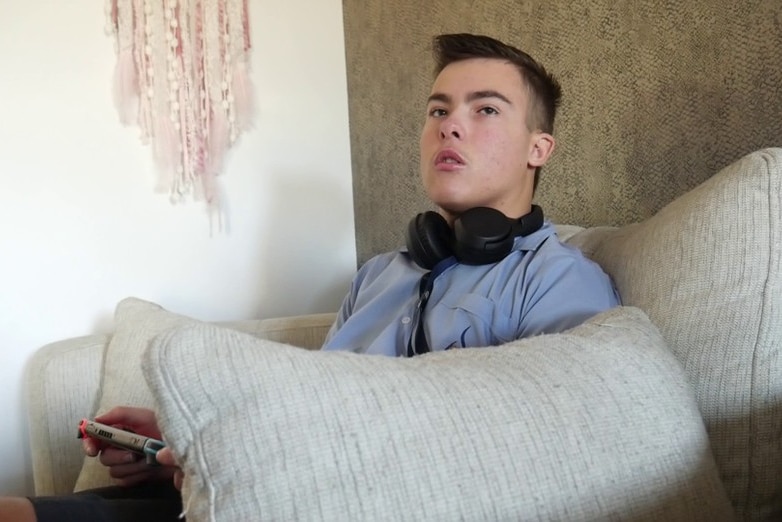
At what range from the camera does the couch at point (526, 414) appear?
49cm

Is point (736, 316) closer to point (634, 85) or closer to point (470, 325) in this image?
point (470, 325)

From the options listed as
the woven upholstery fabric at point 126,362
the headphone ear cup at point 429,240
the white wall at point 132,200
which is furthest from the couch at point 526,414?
the white wall at point 132,200

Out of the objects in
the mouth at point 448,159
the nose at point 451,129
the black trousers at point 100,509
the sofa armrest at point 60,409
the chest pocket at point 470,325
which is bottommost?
the sofa armrest at point 60,409

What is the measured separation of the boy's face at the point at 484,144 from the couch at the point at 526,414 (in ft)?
1.24

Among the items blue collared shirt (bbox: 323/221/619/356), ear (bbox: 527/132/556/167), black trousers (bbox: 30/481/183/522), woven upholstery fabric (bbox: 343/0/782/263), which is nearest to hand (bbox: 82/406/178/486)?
black trousers (bbox: 30/481/183/522)

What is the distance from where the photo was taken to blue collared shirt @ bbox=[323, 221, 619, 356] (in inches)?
35.4

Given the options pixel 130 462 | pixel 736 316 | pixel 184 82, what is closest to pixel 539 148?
pixel 736 316

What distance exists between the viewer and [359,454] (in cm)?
50

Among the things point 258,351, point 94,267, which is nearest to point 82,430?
point 258,351

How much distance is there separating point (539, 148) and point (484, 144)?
122mm

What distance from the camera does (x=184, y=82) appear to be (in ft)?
5.93

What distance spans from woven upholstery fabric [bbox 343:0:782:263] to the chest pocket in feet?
1.54

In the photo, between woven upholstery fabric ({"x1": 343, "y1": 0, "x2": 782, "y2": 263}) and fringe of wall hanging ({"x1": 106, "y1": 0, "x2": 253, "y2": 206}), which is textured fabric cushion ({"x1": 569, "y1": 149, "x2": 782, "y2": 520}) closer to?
woven upholstery fabric ({"x1": 343, "y1": 0, "x2": 782, "y2": 263})

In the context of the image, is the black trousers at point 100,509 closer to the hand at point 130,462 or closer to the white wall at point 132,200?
the hand at point 130,462
